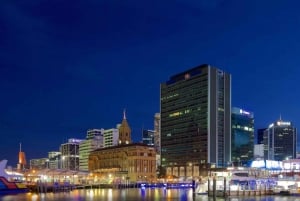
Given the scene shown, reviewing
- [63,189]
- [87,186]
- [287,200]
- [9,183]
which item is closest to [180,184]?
[87,186]

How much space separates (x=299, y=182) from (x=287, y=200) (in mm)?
24555

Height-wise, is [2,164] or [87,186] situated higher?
[2,164]

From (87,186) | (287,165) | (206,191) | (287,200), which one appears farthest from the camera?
(87,186)

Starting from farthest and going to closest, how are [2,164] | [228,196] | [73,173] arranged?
1. [73,173]
2. [2,164]
3. [228,196]

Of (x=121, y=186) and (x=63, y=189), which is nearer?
(x=63, y=189)

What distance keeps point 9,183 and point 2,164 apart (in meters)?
7.23

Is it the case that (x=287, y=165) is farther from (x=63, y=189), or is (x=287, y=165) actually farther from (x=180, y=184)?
(x=63, y=189)

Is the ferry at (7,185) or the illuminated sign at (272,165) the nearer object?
the ferry at (7,185)

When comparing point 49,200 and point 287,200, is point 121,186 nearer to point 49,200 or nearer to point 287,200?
point 49,200

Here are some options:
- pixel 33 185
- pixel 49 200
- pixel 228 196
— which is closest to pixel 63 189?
pixel 33 185

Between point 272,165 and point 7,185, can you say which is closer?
point 7,185

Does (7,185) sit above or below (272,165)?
below

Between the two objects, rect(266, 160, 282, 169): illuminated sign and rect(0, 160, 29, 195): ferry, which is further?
rect(266, 160, 282, 169): illuminated sign

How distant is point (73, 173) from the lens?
19050cm
